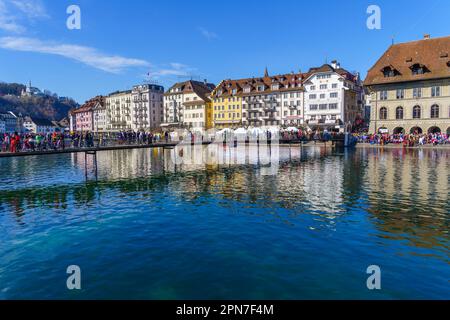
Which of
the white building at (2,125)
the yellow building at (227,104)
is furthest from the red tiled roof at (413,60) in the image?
the white building at (2,125)

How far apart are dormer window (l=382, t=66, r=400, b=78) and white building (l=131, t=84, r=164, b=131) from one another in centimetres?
9669

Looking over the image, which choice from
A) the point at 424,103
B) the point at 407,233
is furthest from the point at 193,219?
the point at 424,103

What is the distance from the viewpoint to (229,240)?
15953 millimetres

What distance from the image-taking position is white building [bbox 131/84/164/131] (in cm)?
14838

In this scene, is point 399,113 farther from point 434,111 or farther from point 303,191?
point 303,191

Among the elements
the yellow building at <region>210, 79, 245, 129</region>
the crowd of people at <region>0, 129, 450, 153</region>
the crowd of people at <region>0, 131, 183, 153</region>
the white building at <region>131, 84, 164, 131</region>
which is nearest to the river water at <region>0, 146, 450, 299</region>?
the crowd of people at <region>0, 131, 183, 153</region>

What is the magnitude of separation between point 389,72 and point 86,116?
506 feet

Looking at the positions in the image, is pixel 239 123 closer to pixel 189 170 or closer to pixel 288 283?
pixel 189 170

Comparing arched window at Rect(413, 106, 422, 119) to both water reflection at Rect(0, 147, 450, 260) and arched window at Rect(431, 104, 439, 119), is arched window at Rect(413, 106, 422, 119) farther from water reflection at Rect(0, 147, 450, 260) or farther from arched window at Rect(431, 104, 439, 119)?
water reflection at Rect(0, 147, 450, 260)

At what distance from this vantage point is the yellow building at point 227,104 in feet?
377

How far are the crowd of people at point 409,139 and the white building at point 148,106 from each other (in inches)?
3822

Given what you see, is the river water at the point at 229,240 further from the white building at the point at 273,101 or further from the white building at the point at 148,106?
the white building at the point at 148,106

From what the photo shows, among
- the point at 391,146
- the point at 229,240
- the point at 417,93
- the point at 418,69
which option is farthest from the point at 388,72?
the point at 229,240
